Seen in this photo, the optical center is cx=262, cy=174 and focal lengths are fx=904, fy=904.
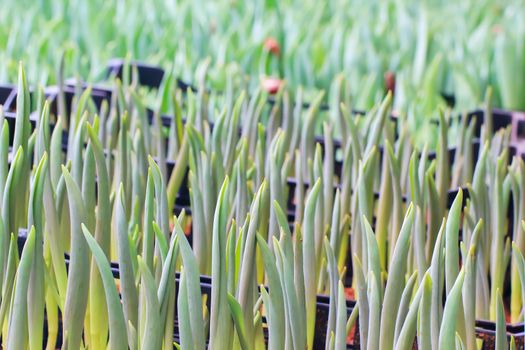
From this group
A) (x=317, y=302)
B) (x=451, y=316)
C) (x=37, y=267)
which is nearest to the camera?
(x=451, y=316)

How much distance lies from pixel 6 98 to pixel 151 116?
255 millimetres

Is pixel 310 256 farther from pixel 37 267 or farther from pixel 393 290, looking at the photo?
pixel 37 267

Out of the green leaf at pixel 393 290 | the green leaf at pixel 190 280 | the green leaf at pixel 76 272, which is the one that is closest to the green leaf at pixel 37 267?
the green leaf at pixel 76 272

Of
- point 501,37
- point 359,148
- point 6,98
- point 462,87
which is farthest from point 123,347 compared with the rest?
point 501,37

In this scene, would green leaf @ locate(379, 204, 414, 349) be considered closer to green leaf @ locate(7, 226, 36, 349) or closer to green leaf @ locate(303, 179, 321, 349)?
green leaf @ locate(303, 179, 321, 349)

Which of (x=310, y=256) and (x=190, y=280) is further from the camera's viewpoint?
(x=310, y=256)

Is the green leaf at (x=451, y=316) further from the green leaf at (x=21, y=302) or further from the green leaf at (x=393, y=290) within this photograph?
the green leaf at (x=21, y=302)

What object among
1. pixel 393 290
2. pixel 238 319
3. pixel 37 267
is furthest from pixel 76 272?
pixel 393 290

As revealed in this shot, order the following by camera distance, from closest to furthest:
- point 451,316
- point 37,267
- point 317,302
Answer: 1. point 451,316
2. point 37,267
3. point 317,302

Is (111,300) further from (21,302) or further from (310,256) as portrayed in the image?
(310,256)

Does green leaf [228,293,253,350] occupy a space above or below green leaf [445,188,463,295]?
below

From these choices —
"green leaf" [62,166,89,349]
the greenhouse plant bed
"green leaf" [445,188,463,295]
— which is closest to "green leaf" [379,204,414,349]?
"green leaf" [445,188,463,295]

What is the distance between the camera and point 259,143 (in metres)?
1.05

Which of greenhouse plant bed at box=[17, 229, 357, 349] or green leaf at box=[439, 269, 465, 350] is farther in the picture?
greenhouse plant bed at box=[17, 229, 357, 349]
